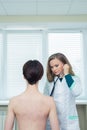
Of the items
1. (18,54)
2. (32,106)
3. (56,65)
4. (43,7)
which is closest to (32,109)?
(32,106)

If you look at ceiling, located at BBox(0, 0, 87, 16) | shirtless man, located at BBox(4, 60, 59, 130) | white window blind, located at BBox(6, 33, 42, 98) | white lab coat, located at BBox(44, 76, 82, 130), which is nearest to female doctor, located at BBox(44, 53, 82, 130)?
white lab coat, located at BBox(44, 76, 82, 130)

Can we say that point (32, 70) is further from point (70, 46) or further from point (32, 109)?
point (70, 46)

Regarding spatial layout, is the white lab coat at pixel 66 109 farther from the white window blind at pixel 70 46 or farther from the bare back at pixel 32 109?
the white window blind at pixel 70 46

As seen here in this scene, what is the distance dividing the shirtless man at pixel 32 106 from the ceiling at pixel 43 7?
2.37 meters

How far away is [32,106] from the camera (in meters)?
1.56

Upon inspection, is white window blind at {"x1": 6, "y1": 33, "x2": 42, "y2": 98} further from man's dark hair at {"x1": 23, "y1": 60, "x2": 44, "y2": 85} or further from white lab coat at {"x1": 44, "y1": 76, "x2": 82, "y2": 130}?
man's dark hair at {"x1": 23, "y1": 60, "x2": 44, "y2": 85}

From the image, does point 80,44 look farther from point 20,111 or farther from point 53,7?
point 20,111

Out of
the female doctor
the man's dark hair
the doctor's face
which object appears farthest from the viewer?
the doctor's face

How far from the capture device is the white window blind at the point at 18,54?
14.0 ft

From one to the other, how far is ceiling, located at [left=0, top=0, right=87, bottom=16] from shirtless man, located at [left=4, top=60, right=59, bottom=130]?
237 centimetres

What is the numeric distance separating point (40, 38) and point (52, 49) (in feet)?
1.12

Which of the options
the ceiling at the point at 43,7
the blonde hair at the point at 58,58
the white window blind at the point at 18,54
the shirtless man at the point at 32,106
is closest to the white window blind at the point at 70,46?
the white window blind at the point at 18,54

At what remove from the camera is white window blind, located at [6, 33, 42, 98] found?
4.25 meters

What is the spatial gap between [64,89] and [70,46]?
2499 millimetres
